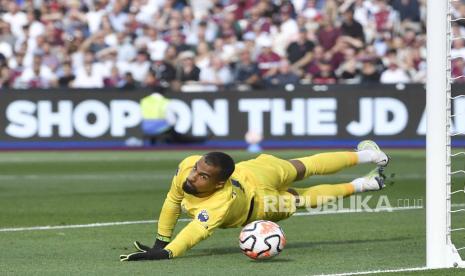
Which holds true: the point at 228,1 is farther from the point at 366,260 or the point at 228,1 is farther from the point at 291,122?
the point at 366,260

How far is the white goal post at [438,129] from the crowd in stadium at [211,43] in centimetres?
1528

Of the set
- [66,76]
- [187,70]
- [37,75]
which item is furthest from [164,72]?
[37,75]

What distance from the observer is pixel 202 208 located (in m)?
10.3

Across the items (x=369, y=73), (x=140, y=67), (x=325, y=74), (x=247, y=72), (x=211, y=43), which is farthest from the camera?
(x=211, y=43)

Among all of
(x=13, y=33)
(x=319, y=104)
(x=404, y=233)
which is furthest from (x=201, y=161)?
(x=13, y=33)

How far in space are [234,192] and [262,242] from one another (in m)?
0.64

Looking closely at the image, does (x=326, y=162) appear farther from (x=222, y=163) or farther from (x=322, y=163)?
(x=222, y=163)

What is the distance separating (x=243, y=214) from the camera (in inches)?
420

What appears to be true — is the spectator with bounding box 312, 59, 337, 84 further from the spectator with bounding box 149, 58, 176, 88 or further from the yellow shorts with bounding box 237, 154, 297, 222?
the yellow shorts with bounding box 237, 154, 297, 222

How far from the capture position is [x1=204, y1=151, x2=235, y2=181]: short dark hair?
10148mm

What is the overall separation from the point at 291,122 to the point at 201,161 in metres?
14.6

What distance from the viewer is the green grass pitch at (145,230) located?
982cm

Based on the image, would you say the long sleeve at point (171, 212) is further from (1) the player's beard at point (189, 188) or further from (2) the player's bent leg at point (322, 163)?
(2) the player's bent leg at point (322, 163)

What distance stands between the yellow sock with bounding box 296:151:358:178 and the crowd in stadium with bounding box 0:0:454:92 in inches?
516
